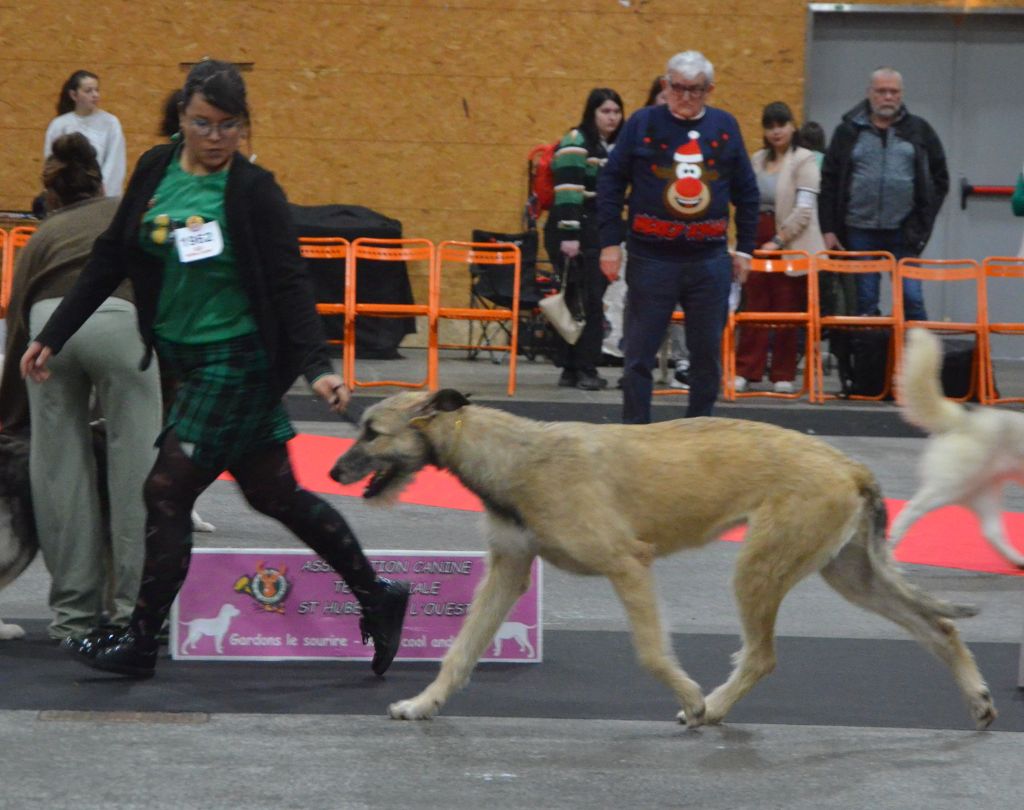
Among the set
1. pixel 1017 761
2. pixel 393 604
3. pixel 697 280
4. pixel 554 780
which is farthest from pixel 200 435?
pixel 697 280

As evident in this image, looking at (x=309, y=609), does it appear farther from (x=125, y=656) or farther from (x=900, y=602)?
(x=900, y=602)

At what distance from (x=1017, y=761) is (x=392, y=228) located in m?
9.20

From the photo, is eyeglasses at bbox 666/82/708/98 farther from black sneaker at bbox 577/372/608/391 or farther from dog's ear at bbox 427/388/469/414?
black sneaker at bbox 577/372/608/391

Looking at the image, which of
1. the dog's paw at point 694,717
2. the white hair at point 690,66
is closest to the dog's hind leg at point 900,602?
the dog's paw at point 694,717

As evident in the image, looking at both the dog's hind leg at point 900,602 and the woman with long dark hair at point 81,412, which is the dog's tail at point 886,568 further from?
the woman with long dark hair at point 81,412

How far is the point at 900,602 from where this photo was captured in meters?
4.32

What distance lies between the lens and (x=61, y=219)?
4.79 m

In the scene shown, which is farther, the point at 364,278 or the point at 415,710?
the point at 364,278

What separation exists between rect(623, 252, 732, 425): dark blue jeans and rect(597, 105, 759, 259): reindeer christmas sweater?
0.25ft

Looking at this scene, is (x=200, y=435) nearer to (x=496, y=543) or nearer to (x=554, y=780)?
(x=496, y=543)

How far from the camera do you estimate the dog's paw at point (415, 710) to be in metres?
4.20

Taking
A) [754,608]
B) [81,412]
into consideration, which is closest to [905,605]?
[754,608]

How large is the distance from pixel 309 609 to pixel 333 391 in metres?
0.98

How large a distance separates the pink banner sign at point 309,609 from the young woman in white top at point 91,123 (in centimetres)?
715
